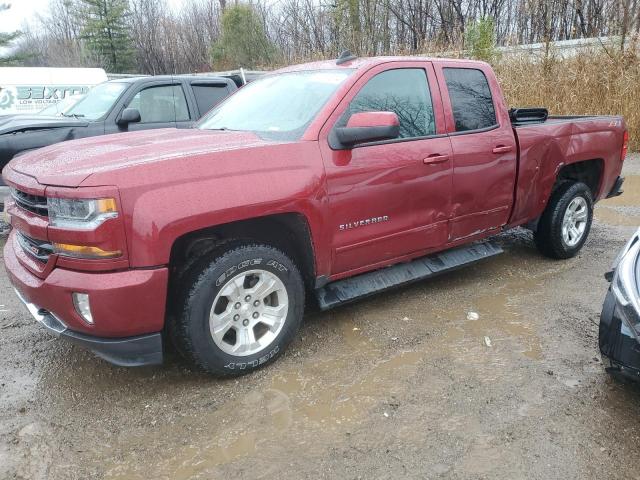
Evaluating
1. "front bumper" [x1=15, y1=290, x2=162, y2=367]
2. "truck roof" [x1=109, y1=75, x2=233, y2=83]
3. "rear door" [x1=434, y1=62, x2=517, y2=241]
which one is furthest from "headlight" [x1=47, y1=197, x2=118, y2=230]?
"truck roof" [x1=109, y1=75, x2=233, y2=83]

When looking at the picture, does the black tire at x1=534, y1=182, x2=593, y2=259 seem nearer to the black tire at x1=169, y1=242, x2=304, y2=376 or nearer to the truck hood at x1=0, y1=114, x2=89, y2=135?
the black tire at x1=169, y1=242, x2=304, y2=376

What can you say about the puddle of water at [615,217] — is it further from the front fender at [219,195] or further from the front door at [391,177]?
the front fender at [219,195]

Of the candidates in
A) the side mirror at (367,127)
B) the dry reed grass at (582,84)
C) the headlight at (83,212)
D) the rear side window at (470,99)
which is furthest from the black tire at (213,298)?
the dry reed grass at (582,84)

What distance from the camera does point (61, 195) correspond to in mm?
2498

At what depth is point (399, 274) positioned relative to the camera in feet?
12.7

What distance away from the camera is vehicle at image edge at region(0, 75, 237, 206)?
605cm

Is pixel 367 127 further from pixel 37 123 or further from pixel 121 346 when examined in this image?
pixel 37 123

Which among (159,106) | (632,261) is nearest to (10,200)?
(632,261)

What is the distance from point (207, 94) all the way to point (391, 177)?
15.8 ft

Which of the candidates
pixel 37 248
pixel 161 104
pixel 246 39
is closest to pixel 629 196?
pixel 161 104

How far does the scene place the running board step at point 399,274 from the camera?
3523 millimetres

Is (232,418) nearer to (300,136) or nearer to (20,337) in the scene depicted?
(300,136)

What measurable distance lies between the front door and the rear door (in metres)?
0.13

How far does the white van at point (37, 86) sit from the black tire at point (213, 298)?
37.7 ft
